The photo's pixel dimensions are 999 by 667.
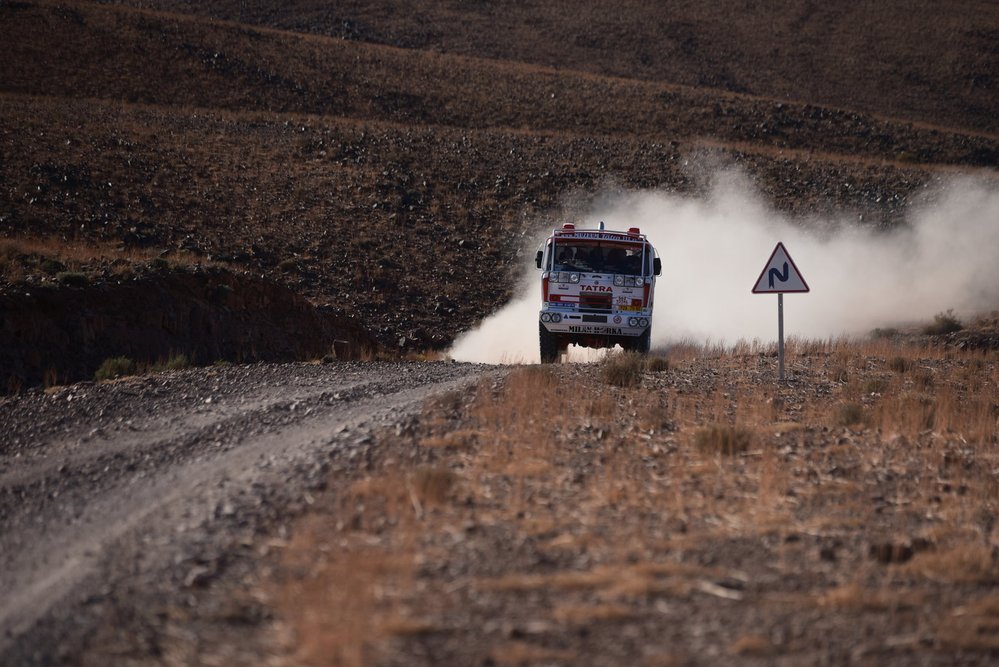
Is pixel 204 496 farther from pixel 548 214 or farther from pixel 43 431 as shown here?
pixel 548 214

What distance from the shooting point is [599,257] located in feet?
67.2

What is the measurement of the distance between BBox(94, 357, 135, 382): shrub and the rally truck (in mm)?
7624

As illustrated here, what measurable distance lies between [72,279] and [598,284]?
10512mm

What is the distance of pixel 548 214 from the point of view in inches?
1601

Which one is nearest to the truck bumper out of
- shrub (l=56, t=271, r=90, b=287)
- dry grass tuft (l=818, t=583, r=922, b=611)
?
shrub (l=56, t=271, r=90, b=287)

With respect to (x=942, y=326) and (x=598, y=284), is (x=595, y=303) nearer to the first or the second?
(x=598, y=284)

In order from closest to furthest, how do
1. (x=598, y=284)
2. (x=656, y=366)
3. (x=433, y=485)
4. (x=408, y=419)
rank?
(x=433, y=485) → (x=408, y=419) → (x=656, y=366) → (x=598, y=284)

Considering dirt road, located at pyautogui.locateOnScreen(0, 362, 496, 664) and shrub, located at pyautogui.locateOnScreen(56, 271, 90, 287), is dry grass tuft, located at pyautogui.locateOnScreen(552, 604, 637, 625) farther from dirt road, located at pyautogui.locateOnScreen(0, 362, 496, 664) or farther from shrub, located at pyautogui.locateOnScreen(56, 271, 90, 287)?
shrub, located at pyautogui.locateOnScreen(56, 271, 90, 287)

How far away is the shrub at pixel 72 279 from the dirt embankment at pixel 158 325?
0.60ft

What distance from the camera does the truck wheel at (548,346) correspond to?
68.2 ft

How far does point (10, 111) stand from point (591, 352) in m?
27.8

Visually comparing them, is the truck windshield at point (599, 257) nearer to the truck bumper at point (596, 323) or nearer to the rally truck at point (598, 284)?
the rally truck at point (598, 284)

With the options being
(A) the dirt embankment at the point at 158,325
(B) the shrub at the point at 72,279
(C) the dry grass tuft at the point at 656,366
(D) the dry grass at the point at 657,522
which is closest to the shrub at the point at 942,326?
(C) the dry grass tuft at the point at 656,366

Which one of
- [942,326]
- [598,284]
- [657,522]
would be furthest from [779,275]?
[942,326]
